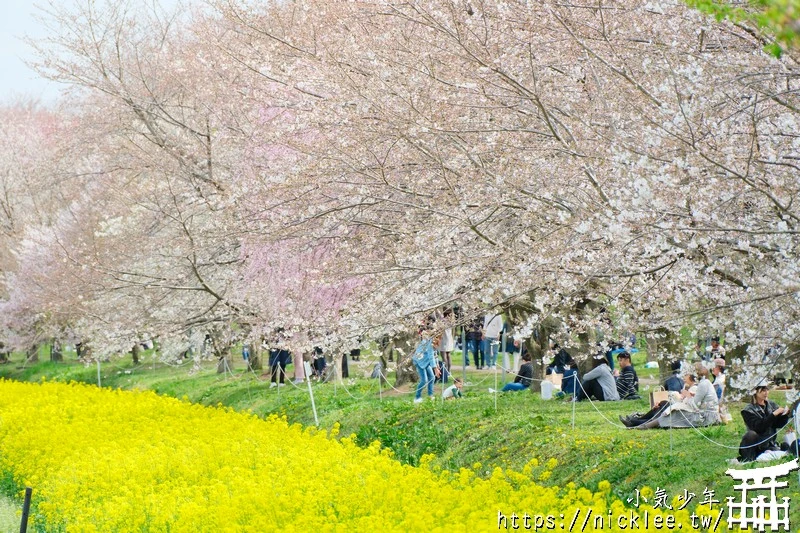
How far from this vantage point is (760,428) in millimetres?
9805

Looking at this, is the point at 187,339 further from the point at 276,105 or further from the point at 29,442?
the point at 276,105

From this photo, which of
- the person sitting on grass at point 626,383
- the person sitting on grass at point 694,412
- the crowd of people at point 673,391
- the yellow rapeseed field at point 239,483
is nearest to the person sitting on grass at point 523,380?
the crowd of people at point 673,391

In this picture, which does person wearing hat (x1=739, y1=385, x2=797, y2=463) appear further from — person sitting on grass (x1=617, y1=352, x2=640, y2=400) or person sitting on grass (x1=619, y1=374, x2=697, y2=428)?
person sitting on grass (x1=617, y1=352, x2=640, y2=400)

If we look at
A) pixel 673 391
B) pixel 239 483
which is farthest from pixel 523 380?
pixel 239 483

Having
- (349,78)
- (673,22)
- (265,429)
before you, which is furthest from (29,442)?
(673,22)

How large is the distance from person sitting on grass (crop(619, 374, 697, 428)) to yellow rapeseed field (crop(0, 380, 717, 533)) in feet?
5.58

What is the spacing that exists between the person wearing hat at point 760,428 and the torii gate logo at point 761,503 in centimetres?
124

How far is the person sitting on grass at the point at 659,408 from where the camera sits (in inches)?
473

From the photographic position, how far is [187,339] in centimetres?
2423

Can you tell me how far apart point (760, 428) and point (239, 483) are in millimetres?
4727

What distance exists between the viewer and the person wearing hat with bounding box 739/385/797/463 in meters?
9.68

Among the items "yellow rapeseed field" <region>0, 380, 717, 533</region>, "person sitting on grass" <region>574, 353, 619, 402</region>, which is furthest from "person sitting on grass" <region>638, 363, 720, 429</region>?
"person sitting on grass" <region>574, 353, 619, 402</region>

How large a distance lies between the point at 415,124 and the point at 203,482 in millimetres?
4902

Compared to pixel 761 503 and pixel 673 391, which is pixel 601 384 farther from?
pixel 761 503
